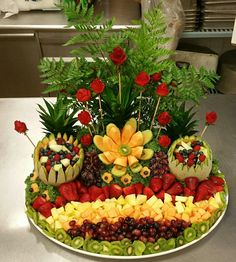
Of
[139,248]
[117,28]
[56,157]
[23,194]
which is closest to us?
[139,248]

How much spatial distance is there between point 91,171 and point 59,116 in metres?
0.20

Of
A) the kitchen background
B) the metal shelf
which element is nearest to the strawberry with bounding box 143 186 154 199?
the kitchen background

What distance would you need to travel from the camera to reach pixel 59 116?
3.86ft

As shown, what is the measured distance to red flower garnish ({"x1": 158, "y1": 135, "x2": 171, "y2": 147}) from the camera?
1.14 m

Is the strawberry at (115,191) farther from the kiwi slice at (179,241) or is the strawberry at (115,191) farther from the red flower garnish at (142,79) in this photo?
the red flower garnish at (142,79)

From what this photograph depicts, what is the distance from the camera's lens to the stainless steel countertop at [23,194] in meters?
1.03

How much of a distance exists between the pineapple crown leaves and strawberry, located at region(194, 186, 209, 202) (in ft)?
1.50

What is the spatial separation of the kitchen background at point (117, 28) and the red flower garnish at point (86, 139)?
122 centimetres

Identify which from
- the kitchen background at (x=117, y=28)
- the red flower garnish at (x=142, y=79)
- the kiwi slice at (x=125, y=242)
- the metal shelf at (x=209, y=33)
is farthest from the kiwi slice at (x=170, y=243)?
the metal shelf at (x=209, y=33)

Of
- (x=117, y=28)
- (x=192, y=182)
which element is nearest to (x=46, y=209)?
(x=192, y=182)

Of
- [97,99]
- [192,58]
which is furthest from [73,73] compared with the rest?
[192,58]

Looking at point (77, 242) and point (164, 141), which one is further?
point (164, 141)

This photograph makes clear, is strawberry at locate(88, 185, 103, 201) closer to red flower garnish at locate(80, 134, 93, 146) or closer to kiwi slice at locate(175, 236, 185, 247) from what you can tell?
red flower garnish at locate(80, 134, 93, 146)

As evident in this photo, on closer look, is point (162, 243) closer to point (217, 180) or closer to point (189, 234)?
point (189, 234)
